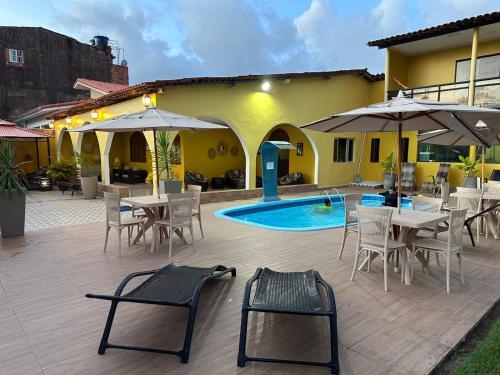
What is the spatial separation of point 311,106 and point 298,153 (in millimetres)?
2541

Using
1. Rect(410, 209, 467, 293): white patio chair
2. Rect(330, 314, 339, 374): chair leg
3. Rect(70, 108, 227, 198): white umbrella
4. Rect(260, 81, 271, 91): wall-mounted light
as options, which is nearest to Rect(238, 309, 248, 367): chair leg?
Rect(330, 314, 339, 374): chair leg

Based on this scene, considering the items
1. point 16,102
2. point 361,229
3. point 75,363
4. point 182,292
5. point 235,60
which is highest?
point 235,60

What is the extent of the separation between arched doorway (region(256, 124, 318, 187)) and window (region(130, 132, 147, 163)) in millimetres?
5432

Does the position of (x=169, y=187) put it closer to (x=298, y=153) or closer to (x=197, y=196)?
(x=197, y=196)

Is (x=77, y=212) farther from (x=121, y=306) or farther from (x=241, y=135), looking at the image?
(x=121, y=306)

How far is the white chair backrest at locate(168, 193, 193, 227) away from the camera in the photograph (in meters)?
5.51

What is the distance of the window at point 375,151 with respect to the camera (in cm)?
1600

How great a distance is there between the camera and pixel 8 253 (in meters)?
5.70

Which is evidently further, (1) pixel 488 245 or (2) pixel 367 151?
(2) pixel 367 151

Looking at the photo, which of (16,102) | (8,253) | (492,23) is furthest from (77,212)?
(16,102)

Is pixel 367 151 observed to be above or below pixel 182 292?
above

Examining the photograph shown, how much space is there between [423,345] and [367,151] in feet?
46.5

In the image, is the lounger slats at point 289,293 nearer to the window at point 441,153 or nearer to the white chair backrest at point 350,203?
the white chair backrest at point 350,203

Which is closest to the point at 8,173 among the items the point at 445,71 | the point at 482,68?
the point at 445,71
